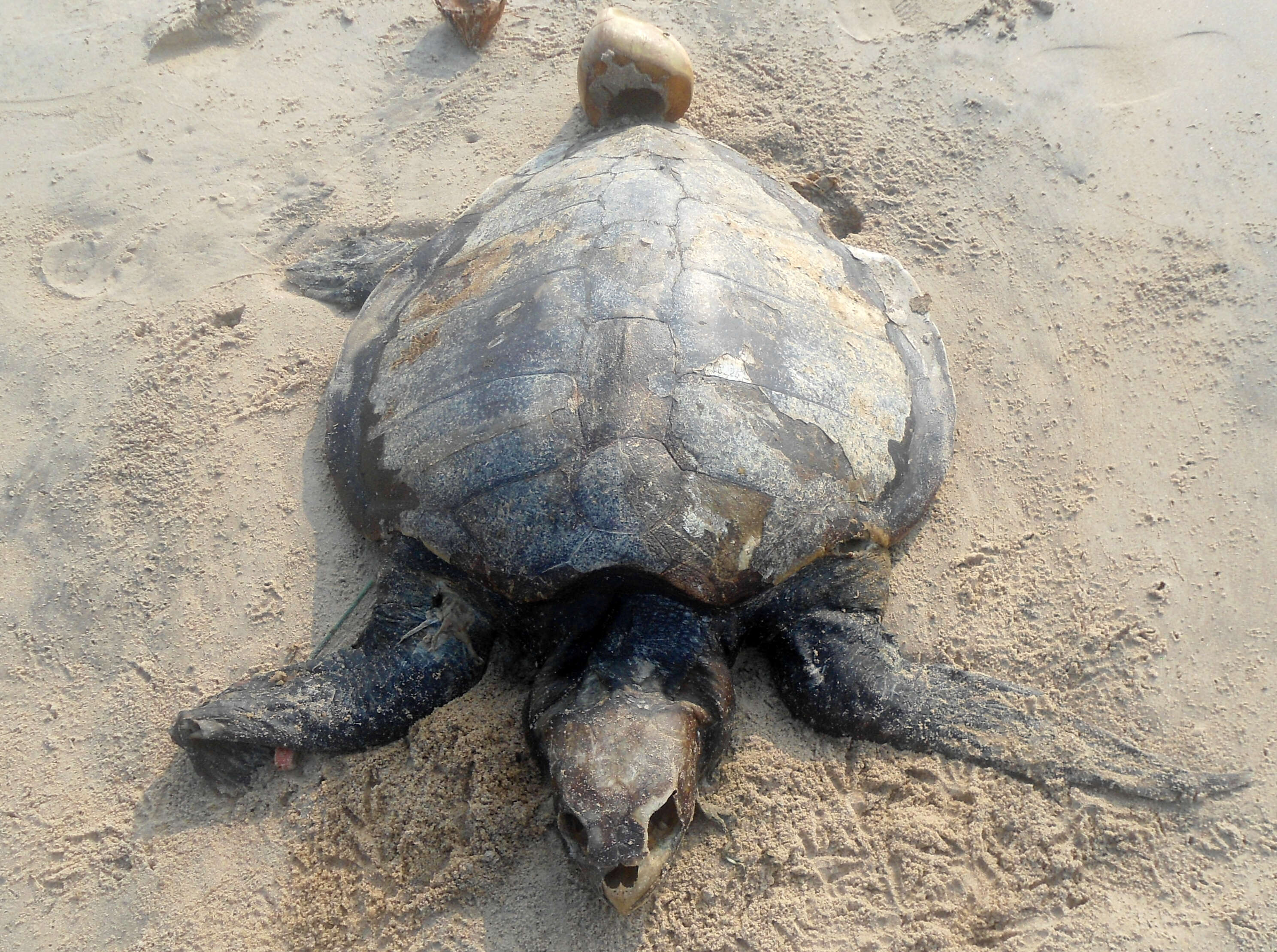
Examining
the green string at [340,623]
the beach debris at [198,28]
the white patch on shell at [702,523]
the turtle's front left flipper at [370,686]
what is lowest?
the green string at [340,623]

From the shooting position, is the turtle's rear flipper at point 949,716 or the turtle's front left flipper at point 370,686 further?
the turtle's front left flipper at point 370,686

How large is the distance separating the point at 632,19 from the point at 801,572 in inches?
123

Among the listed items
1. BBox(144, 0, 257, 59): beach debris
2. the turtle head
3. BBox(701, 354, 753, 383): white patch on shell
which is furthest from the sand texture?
BBox(701, 354, 753, 383): white patch on shell

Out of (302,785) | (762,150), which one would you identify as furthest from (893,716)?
(762,150)

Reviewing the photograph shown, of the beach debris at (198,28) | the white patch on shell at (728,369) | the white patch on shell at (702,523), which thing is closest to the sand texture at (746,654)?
the beach debris at (198,28)

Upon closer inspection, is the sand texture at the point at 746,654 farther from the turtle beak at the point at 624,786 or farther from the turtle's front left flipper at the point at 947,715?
the turtle beak at the point at 624,786

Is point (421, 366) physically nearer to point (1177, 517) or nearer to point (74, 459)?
point (74, 459)

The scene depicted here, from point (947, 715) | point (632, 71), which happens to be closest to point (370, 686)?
point (947, 715)

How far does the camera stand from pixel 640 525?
2588 millimetres

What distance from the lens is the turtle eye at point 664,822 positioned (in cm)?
233

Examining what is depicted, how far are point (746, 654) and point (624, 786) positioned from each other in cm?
97

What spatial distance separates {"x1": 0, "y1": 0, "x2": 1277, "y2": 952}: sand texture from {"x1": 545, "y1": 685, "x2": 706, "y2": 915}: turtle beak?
0.33m

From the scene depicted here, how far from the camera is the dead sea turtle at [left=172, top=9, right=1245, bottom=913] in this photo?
2.61 meters

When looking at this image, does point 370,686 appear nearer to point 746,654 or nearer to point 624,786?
point 624,786
